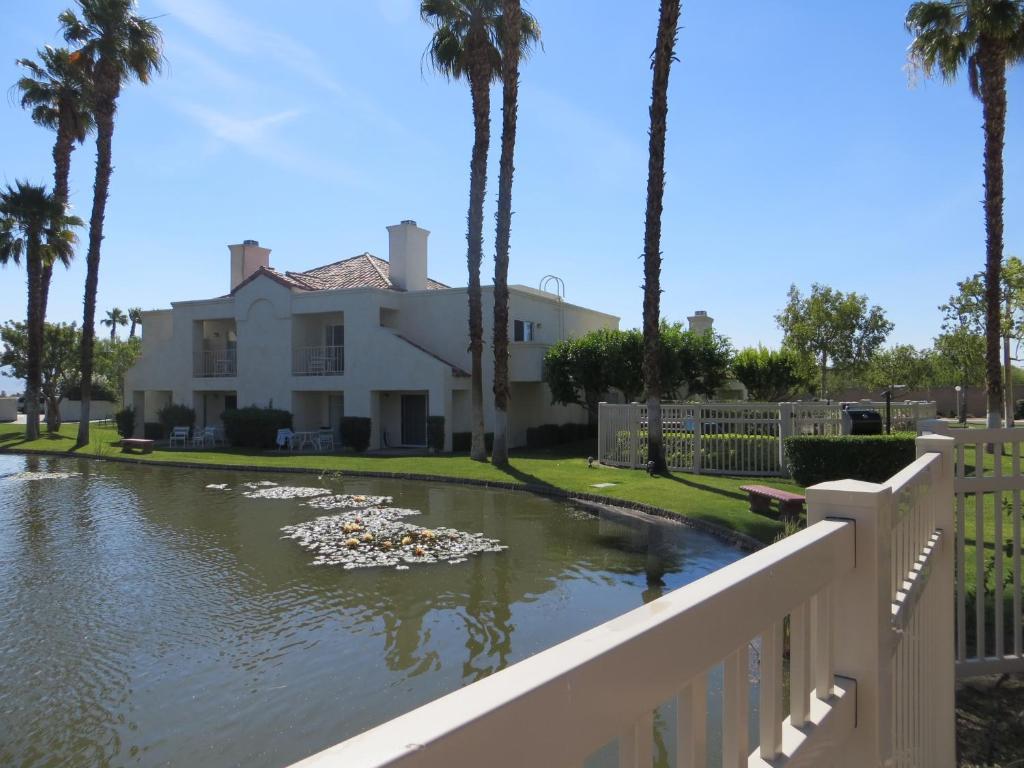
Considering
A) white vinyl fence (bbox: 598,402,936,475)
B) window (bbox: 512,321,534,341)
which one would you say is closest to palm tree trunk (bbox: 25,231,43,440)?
window (bbox: 512,321,534,341)

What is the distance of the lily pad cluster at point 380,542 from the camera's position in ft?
34.3

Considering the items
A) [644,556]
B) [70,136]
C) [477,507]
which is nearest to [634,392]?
[477,507]

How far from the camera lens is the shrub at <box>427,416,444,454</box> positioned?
85.7 feet

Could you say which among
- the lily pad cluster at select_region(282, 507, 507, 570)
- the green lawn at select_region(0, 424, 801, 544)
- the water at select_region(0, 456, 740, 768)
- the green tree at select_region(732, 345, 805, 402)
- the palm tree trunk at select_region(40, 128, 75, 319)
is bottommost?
the water at select_region(0, 456, 740, 768)

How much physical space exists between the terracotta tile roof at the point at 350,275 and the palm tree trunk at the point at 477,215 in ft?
26.1

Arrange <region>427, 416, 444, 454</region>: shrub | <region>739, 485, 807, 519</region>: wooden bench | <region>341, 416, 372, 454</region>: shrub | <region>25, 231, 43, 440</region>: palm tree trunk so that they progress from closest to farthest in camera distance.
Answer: <region>739, 485, 807, 519</region>: wooden bench
<region>427, 416, 444, 454</region>: shrub
<region>341, 416, 372, 454</region>: shrub
<region>25, 231, 43, 440</region>: palm tree trunk

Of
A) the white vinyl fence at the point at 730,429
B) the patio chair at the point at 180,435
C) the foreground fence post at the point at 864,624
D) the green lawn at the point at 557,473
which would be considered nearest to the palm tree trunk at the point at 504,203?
the green lawn at the point at 557,473

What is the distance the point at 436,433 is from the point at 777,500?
15.3 metres

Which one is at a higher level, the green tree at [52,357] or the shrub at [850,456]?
the green tree at [52,357]

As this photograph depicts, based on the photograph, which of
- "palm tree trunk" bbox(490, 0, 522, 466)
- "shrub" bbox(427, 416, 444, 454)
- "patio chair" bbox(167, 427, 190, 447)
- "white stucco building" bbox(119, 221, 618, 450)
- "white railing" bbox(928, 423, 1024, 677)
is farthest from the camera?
"patio chair" bbox(167, 427, 190, 447)

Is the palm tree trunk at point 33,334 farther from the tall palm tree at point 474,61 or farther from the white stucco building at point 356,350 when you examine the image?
the tall palm tree at point 474,61

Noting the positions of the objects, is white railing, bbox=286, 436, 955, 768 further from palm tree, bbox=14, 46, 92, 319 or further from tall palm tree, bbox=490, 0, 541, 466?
palm tree, bbox=14, 46, 92, 319

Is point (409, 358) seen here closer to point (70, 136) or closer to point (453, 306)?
point (453, 306)

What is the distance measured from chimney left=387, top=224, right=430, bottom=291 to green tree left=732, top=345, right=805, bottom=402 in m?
13.7
